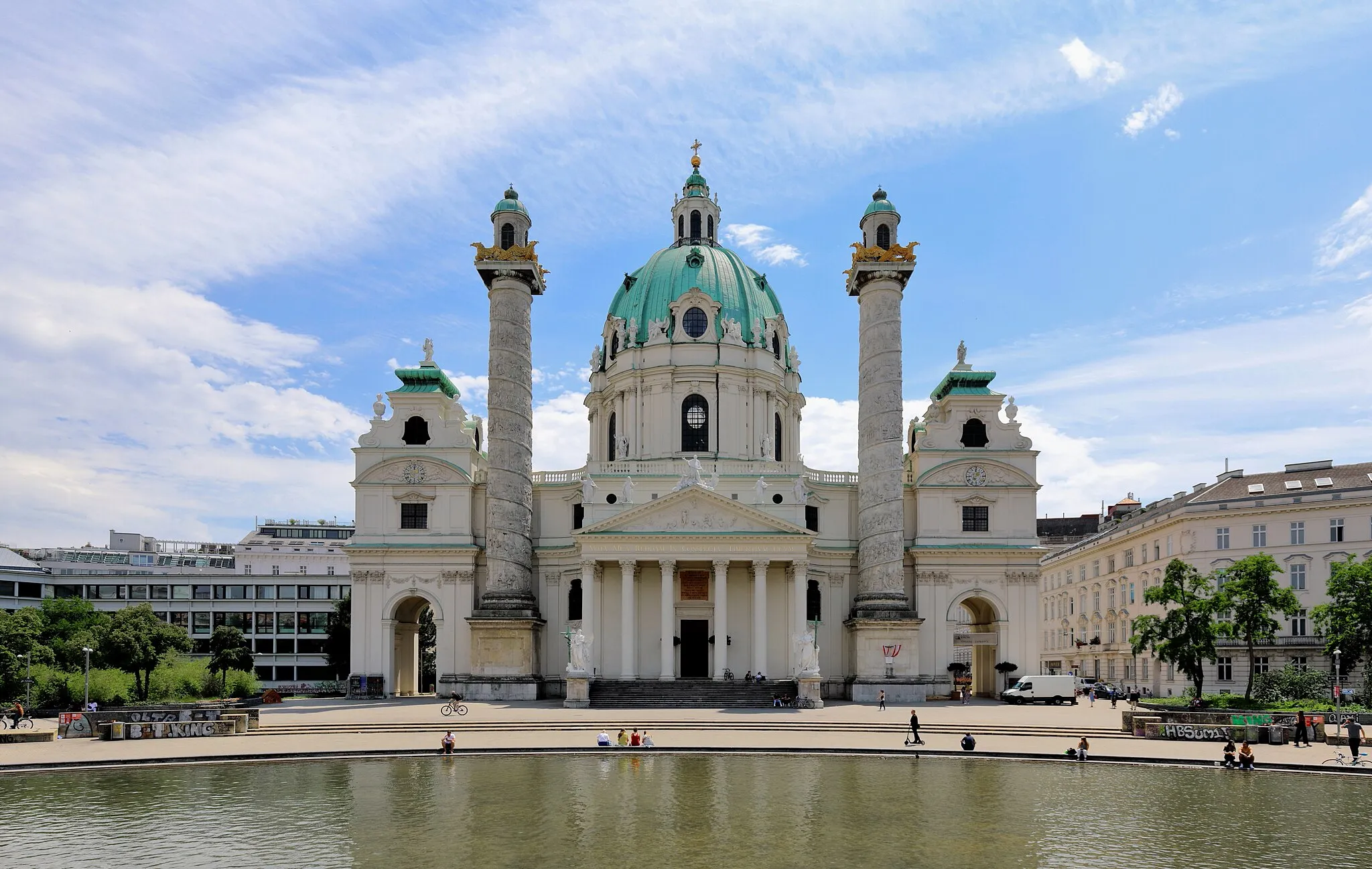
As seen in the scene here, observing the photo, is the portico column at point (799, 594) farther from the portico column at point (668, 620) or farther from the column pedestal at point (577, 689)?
the column pedestal at point (577, 689)

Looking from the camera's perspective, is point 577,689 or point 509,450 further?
point 509,450

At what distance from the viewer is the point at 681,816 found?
23.3 m

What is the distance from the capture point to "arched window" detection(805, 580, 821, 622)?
63.6 meters

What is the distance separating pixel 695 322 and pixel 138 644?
1403 inches

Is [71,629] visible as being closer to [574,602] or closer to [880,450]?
[574,602]

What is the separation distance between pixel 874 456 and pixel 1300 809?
34.9 metres

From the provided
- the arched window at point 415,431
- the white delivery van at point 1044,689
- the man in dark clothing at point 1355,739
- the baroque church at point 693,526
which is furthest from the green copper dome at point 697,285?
the man in dark clothing at point 1355,739

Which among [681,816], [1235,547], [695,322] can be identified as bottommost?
[681,816]

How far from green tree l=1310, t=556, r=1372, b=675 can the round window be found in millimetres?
36153

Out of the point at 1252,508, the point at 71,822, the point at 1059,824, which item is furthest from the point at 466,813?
the point at 1252,508

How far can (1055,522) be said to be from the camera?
124m

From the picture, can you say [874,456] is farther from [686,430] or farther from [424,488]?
[424,488]

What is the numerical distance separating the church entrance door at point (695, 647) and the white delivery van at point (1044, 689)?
15.9 m

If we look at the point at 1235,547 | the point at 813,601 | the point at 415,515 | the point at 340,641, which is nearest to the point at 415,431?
the point at 415,515
